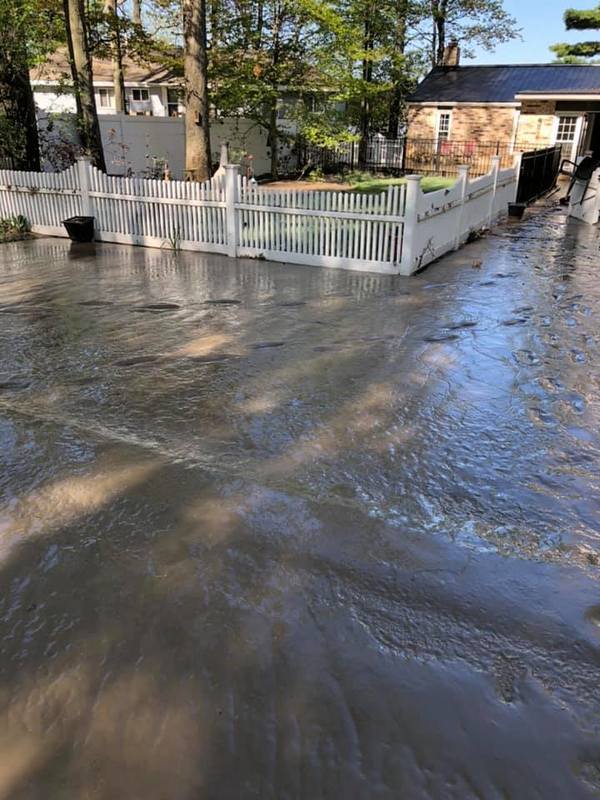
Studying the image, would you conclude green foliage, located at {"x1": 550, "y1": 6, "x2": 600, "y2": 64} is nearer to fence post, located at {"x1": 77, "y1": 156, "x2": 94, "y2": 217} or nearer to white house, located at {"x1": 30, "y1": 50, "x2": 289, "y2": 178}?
white house, located at {"x1": 30, "y1": 50, "x2": 289, "y2": 178}

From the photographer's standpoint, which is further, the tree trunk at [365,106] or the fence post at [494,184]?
the tree trunk at [365,106]

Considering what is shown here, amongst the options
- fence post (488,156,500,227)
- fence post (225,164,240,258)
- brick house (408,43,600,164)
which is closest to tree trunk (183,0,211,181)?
fence post (225,164,240,258)

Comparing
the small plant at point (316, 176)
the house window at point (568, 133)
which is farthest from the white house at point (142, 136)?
the house window at point (568, 133)

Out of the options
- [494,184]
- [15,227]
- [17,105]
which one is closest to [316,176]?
[494,184]

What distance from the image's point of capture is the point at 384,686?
7.69 ft

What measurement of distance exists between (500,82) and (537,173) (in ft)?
38.5

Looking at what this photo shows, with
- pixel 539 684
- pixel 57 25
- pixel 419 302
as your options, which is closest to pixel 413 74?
pixel 57 25

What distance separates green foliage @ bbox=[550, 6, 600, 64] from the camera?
30.4 m

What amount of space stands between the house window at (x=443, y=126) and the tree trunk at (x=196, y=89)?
57.9 feet

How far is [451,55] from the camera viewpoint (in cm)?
3039

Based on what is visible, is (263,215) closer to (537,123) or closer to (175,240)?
(175,240)

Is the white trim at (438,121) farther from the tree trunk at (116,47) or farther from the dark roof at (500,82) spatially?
the tree trunk at (116,47)

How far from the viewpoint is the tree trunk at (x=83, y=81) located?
1380 centimetres

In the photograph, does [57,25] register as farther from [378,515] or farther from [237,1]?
[378,515]
